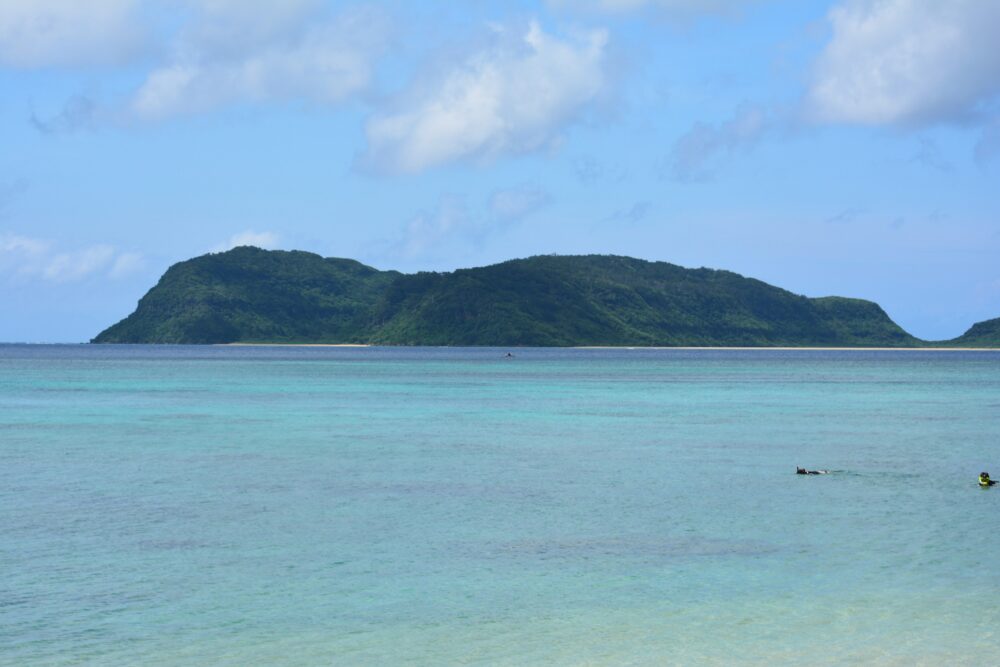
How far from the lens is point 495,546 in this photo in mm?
28844

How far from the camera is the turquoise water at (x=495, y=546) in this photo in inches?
795

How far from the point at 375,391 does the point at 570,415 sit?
1449 inches

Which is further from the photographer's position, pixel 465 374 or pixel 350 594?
pixel 465 374

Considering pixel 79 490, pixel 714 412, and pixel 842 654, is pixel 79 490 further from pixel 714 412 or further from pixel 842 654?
pixel 714 412

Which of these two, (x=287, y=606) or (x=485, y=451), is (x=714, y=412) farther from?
(x=287, y=606)

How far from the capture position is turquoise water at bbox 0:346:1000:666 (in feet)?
66.2

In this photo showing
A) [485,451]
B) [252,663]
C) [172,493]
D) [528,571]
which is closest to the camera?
[252,663]

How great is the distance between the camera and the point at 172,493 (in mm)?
38125

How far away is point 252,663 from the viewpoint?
738 inches

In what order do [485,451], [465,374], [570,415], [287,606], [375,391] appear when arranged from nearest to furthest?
1. [287,606]
2. [485,451]
3. [570,415]
4. [375,391]
5. [465,374]

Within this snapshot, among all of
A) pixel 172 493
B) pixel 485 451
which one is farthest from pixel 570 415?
pixel 172 493

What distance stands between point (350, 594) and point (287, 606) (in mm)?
1549

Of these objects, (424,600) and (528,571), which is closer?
(424,600)

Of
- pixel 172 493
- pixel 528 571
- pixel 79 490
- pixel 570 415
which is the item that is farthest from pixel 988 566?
pixel 570 415
